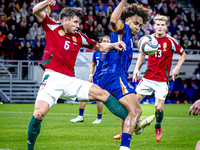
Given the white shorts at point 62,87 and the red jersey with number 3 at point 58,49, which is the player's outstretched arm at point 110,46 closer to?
the red jersey with number 3 at point 58,49

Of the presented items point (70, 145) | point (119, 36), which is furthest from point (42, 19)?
point (70, 145)

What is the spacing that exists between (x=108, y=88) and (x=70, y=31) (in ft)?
3.39

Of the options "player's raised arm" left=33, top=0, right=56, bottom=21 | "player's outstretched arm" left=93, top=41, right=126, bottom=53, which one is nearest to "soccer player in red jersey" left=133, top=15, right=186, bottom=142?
"player's outstretched arm" left=93, top=41, right=126, bottom=53

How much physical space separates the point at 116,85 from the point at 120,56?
487 millimetres

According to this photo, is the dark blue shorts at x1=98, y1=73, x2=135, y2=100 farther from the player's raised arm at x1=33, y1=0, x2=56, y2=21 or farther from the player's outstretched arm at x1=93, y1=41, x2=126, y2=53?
the player's raised arm at x1=33, y1=0, x2=56, y2=21

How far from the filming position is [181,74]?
16.5 meters

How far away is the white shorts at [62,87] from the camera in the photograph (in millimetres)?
3946

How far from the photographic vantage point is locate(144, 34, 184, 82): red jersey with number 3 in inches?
244

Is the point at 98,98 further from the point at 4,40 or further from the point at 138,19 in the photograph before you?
the point at 4,40

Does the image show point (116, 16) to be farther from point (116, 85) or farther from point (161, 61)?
point (161, 61)

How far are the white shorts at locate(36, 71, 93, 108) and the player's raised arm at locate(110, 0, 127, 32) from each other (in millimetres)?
947

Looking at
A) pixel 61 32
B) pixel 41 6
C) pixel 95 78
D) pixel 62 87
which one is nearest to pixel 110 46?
pixel 61 32

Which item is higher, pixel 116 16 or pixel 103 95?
pixel 116 16

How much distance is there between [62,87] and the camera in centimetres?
402
